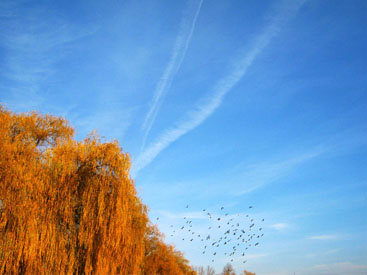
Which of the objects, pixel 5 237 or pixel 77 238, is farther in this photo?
pixel 77 238

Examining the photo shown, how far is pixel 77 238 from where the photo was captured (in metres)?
13.7

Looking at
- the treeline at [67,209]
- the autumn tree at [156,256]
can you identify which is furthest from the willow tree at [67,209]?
the autumn tree at [156,256]

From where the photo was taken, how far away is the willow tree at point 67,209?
12.6 metres

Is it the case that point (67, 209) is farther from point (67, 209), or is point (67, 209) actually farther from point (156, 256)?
point (156, 256)

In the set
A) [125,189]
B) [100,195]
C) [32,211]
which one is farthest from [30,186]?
[125,189]

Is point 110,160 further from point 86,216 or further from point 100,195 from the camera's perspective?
point 86,216

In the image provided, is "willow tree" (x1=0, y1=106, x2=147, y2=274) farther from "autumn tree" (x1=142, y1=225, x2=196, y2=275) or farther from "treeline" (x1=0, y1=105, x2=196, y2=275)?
"autumn tree" (x1=142, y1=225, x2=196, y2=275)

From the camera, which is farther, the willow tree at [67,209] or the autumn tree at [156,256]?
the autumn tree at [156,256]

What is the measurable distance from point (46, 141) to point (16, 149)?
9.62 meters

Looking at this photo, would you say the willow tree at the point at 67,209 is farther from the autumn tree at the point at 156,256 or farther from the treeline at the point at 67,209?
the autumn tree at the point at 156,256

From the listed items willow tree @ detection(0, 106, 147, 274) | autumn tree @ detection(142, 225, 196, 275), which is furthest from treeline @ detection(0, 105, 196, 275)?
autumn tree @ detection(142, 225, 196, 275)

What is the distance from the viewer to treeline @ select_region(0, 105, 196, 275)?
12.6 meters

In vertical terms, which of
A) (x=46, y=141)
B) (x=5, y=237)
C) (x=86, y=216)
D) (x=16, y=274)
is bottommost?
(x=16, y=274)

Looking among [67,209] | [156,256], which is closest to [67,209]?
[67,209]
